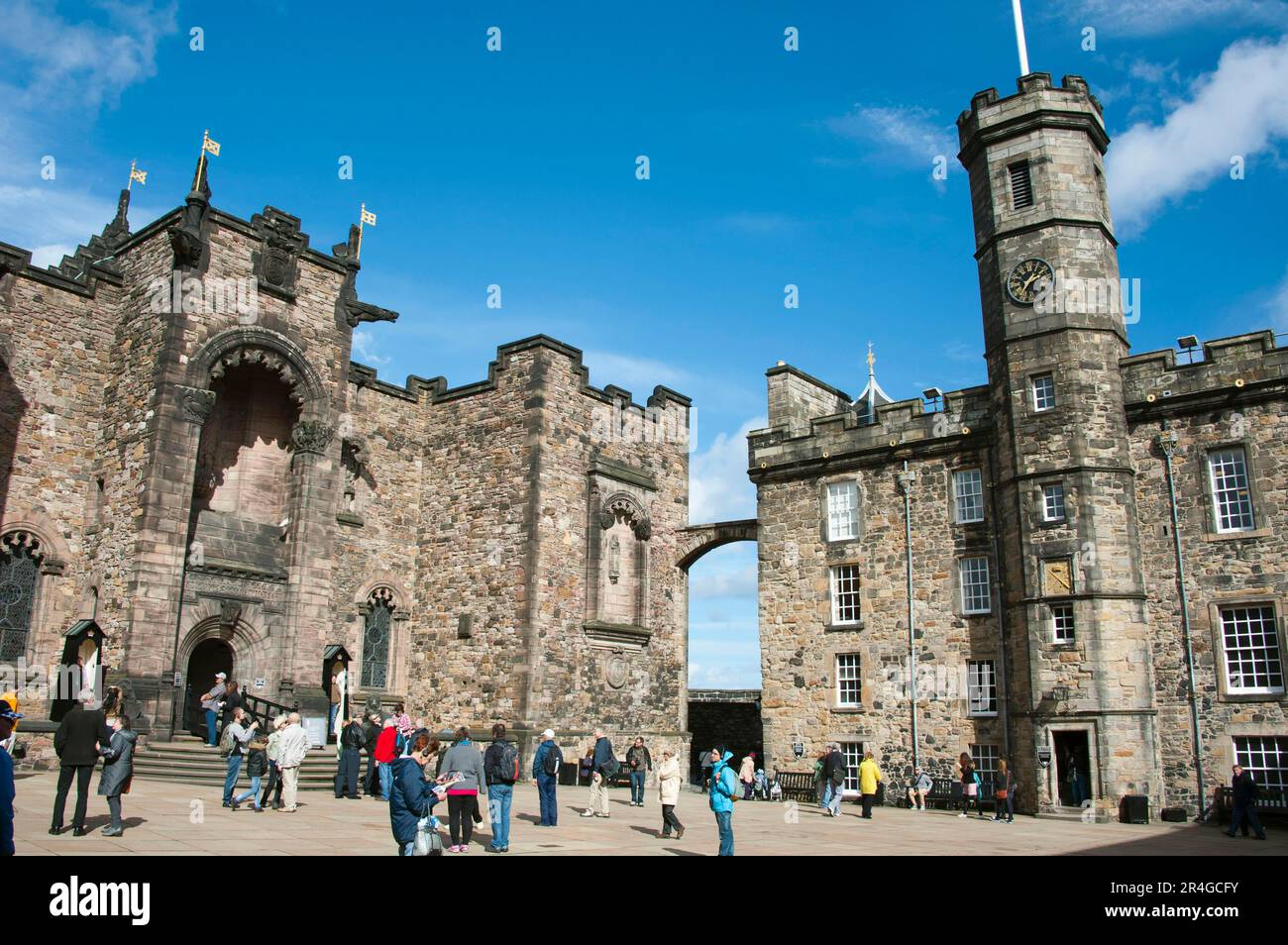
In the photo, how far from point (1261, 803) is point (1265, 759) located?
2.86ft

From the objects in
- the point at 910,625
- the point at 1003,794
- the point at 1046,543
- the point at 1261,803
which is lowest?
the point at 1261,803

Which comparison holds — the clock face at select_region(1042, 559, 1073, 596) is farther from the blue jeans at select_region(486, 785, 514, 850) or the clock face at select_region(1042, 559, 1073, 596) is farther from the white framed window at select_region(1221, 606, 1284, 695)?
the blue jeans at select_region(486, 785, 514, 850)

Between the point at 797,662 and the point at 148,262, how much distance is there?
18358 mm

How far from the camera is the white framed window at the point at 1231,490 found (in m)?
21.1

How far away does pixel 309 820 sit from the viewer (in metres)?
13.6

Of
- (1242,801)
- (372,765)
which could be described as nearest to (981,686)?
(1242,801)

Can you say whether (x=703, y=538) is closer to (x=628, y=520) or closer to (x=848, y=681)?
(x=628, y=520)

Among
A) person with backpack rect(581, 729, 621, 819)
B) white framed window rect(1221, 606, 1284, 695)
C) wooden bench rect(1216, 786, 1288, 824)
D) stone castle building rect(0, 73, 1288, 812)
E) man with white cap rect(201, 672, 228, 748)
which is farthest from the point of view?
stone castle building rect(0, 73, 1288, 812)

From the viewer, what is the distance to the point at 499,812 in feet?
37.8

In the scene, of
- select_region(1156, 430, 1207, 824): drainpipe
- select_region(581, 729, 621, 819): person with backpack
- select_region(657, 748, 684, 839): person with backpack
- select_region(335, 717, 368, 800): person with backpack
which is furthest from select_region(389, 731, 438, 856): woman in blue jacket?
select_region(1156, 430, 1207, 824): drainpipe

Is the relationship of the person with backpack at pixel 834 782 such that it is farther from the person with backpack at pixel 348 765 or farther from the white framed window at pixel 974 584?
the person with backpack at pixel 348 765

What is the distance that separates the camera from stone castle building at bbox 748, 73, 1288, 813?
67.9 feet

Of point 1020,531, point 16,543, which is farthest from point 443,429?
point 1020,531

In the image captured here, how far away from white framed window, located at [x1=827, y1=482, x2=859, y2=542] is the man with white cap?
50.0ft
